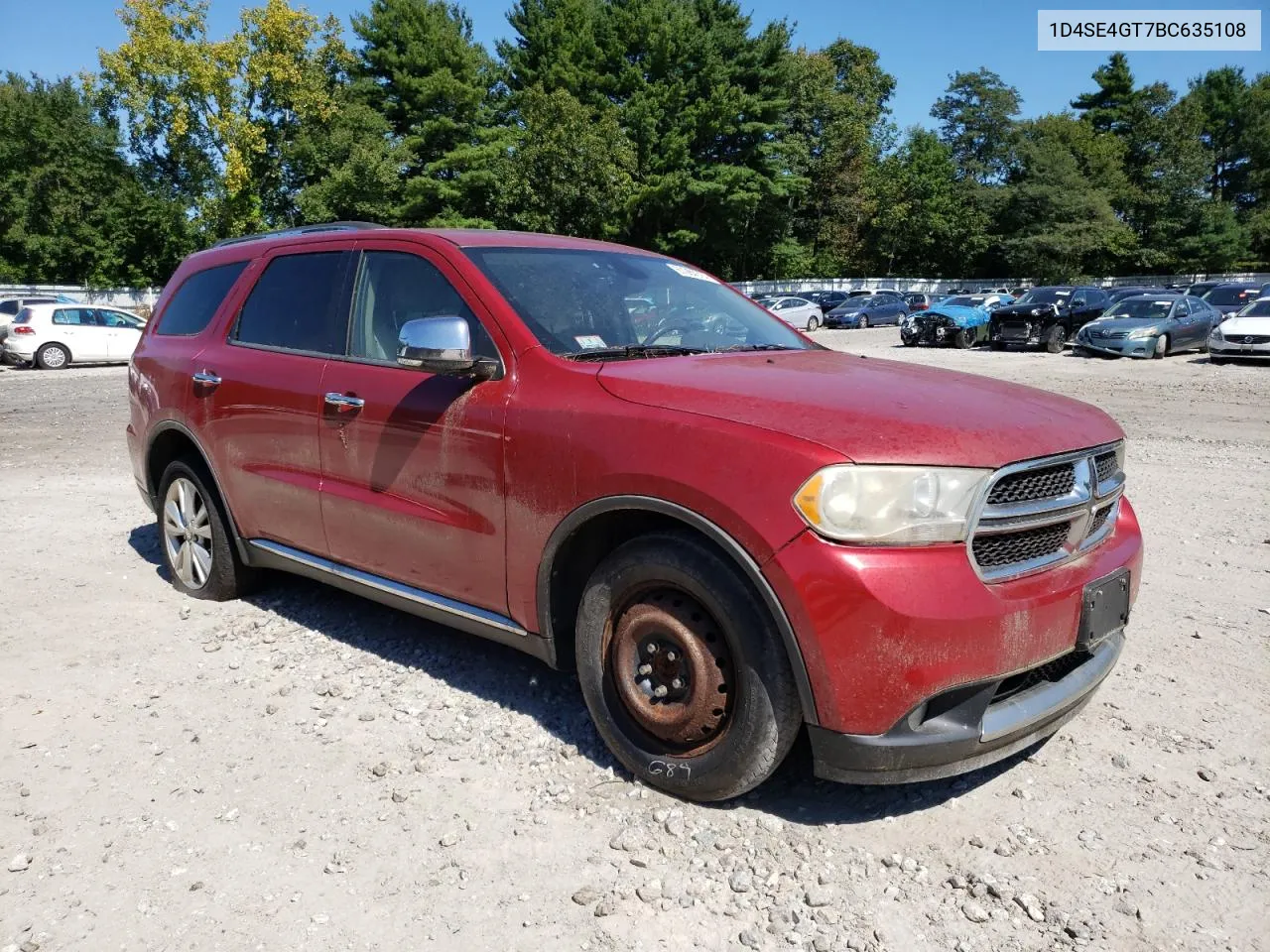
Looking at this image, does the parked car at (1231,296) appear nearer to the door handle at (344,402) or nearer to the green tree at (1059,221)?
the door handle at (344,402)

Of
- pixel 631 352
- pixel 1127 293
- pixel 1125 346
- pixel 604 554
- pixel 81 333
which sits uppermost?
pixel 1127 293

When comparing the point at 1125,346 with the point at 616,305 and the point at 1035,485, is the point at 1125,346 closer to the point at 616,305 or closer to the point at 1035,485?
the point at 616,305

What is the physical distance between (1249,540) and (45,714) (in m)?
6.56

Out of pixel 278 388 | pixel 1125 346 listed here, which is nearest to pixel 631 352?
pixel 278 388

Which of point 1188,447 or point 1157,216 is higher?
point 1157,216

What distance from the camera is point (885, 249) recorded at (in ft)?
222

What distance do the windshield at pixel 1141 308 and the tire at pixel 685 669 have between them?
21.7 meters

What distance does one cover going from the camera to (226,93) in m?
45.8

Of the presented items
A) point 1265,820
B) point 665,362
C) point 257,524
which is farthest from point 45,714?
point 1265,820

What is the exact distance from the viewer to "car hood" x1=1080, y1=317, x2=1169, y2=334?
20.6 metres

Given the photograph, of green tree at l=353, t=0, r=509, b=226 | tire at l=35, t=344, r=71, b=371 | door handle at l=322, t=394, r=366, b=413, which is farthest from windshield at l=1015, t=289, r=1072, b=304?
green tree at l=353, t=0, r=509, b=226

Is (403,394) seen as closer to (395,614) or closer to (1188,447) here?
(395,614)

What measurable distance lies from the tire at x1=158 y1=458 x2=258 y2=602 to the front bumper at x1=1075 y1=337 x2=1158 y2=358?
66.8ft

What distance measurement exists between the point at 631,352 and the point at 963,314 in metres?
23.0
